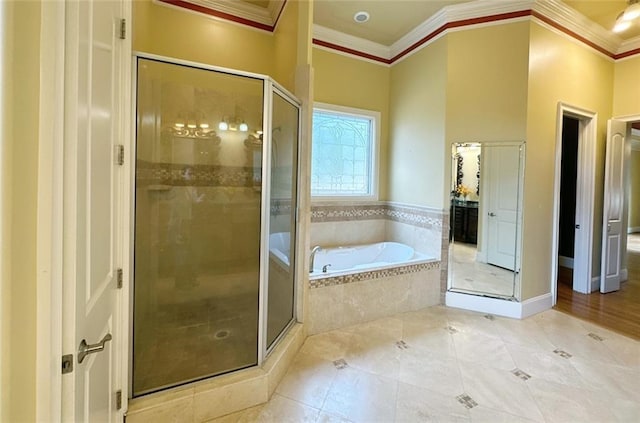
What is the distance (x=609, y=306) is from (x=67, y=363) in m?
4.63

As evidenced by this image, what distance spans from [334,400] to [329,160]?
8.84 feet

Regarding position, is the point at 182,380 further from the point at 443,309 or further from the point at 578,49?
the point at 578,49

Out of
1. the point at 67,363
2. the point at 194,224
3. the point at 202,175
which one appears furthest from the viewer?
the point at 202,175

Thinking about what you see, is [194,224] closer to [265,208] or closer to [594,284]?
[265,208]

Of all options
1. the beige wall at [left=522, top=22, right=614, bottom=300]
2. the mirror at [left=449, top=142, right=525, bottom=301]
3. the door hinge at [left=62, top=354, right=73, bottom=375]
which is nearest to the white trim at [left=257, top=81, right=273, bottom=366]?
the door hinge at [left=62, top=354, right=73, bottom=375]

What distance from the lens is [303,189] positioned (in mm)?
2496

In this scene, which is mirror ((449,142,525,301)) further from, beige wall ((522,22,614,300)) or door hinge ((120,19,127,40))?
door hinge ((120,19,127,40))

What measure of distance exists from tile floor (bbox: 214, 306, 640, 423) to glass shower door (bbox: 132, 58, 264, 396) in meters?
0.52

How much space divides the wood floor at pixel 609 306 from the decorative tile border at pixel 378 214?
163 centimetres

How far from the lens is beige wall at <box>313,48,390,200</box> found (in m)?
3.68

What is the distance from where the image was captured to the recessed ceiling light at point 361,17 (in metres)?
3.28

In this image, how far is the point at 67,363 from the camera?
2.57 feet

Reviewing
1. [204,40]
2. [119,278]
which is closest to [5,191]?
[119,278]

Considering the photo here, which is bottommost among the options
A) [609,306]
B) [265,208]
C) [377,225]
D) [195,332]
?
[609,306]
